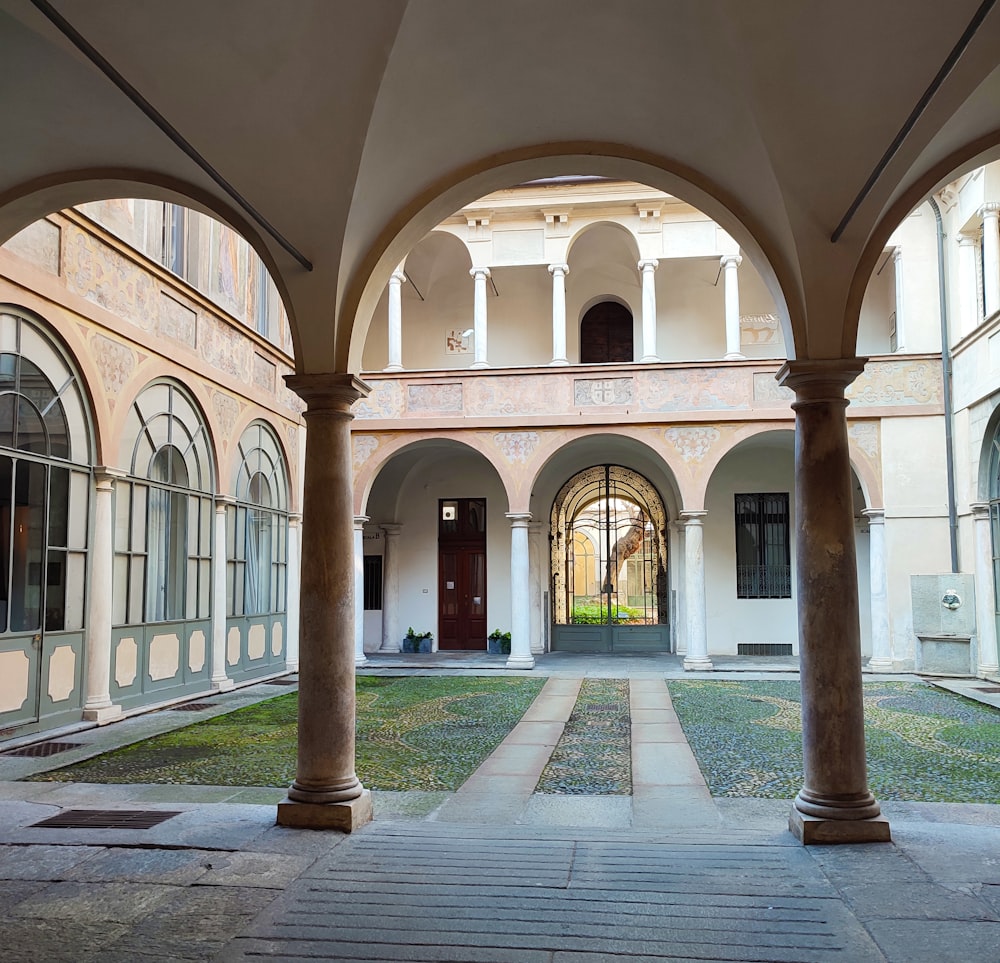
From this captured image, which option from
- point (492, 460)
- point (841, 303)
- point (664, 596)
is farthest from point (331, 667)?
point (664, 596)

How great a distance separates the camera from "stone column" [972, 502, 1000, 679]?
13.6 metres

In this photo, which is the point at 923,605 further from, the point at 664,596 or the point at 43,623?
the point at 43,623

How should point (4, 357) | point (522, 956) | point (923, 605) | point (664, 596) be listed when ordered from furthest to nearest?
1. point (664, 596)
2. point (923, 605)
3. point (4, 357)
4. point (522, 956)

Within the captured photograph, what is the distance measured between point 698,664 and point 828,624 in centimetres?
1039

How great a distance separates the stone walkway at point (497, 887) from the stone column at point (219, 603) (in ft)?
20.6

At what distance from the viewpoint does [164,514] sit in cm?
1128

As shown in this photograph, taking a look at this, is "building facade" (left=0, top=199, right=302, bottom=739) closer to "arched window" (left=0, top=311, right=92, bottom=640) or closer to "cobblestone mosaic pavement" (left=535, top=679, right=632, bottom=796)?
"arched window" (left=0, top=311, right=92, bottom=640)

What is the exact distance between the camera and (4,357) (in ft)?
27.3

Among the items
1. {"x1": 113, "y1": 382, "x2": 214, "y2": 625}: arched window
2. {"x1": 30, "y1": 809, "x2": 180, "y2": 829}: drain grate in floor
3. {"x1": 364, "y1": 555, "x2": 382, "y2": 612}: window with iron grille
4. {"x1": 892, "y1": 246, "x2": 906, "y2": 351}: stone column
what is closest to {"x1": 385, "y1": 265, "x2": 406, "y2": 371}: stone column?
{"x1": 364, "y1": 555, "x2": 382, "y2": 612}: window with iron grille

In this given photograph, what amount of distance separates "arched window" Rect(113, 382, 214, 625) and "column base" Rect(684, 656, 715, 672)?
7.57 metres

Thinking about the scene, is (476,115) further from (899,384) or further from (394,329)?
(899,384)

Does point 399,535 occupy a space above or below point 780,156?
below

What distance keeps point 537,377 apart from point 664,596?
5562 mm

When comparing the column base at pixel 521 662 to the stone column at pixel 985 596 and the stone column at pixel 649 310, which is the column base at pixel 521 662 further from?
the stone column at pixel 985 596
